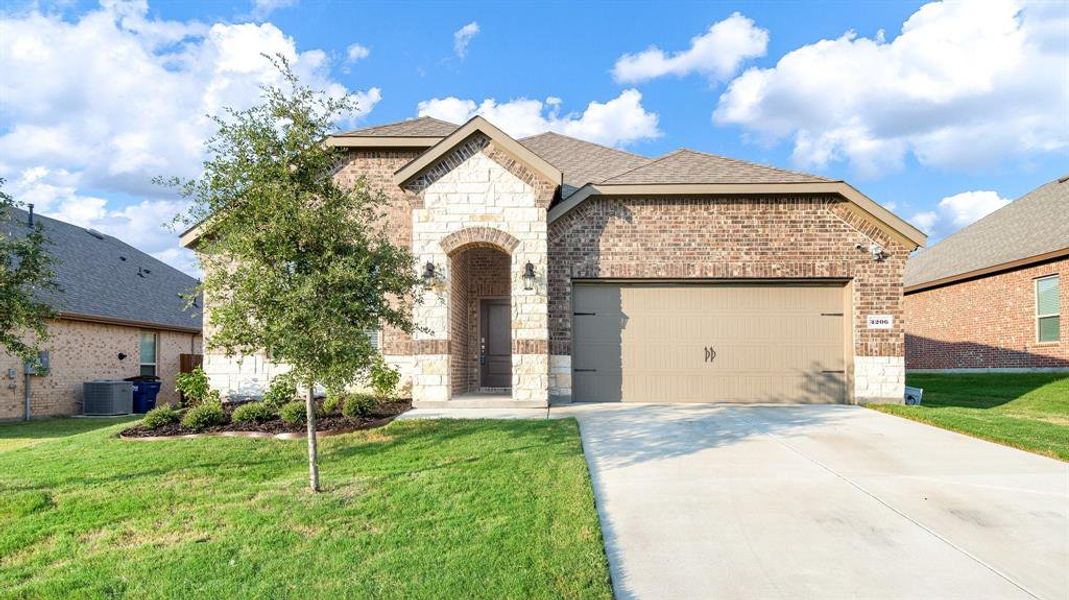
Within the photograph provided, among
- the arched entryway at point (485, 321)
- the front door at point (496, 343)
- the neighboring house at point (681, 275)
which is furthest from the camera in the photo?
the front door at point (496, 343)

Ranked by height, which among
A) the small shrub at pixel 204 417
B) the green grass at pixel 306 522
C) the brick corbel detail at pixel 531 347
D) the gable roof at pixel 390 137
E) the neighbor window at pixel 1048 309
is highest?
the gable roof at pixel 390 137

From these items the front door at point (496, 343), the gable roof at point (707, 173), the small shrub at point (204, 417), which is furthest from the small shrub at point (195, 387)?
the gable roof at point (707, 173)

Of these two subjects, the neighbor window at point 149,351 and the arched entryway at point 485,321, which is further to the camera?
the neighbor window at point 149,351

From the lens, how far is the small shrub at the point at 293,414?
9.48 m

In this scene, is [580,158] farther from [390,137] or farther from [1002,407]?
[1002,407]

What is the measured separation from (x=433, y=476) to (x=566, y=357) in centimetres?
584

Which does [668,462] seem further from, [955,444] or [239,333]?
[239,333]

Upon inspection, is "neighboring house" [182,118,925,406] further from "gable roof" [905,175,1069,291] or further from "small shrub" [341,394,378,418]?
"gable roof" [905,175,1069,291]

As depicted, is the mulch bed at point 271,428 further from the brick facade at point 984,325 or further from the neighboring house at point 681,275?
the brick facade at point 984,325

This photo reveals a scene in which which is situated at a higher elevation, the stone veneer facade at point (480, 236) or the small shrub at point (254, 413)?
the stone veneer facade at point (480, 236)

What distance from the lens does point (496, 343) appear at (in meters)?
14.4

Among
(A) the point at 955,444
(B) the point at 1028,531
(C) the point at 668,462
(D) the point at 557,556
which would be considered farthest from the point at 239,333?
(A) the point at 955,444

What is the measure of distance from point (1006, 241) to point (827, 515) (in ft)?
57.7

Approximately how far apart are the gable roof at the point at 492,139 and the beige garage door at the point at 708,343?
2392 mm
